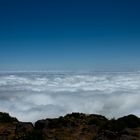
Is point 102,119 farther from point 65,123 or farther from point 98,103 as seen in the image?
point 98,103

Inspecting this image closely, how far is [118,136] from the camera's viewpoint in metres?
19.2

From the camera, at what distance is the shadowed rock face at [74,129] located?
19547mm

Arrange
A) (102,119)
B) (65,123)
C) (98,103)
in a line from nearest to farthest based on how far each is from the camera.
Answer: (65,123), (102,119), (98,103)

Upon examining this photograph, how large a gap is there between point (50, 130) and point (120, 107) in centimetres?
10002

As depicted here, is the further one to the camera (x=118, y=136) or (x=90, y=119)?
(x=90, y=119)

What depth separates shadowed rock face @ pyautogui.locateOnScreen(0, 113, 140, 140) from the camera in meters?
→ 19.5

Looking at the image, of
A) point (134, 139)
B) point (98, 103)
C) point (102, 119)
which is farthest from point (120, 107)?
point (134, 139)

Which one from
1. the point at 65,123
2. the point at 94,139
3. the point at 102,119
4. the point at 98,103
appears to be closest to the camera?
the point at 94,139

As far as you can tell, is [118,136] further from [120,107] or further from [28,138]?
[120,107]

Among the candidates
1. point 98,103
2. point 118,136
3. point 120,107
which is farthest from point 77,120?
point 98,103

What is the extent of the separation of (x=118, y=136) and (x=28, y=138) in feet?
16.6

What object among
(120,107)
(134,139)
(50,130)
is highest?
(120,107)

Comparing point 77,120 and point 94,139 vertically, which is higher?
point 77,120

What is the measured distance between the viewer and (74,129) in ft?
77.5
